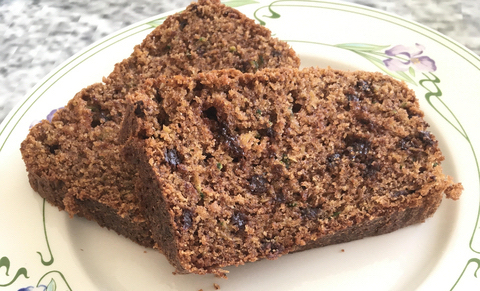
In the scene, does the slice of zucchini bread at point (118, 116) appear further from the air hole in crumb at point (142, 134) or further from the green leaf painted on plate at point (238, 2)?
the green leaf painted on plate at point (238, 2)

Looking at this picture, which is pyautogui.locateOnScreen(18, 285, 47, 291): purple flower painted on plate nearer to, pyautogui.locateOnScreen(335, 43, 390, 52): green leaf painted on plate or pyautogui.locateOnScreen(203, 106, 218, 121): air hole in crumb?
pyautogui.locateOnScreen(203, 106, 218, 121): air hole in crumb

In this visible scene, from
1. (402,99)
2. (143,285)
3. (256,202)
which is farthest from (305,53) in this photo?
(143,285)

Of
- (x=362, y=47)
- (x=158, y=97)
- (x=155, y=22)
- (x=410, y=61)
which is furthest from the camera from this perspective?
(x=155, y=22)

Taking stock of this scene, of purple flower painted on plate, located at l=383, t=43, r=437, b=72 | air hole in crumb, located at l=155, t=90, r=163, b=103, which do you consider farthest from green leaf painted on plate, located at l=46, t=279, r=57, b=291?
purple flower painted on plate, located at l=383, t=43, r=437, b=72

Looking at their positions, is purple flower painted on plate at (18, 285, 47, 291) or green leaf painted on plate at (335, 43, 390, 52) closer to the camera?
purple flower painted on plate at (18, 285, 47, 291)

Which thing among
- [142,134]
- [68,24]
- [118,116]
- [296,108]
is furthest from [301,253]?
[68,24]

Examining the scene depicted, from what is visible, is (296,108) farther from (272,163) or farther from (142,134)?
(142,134)

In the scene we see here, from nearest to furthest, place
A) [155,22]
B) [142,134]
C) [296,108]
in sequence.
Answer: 1. [142,134]
2. [296,108]
3. [155,22]

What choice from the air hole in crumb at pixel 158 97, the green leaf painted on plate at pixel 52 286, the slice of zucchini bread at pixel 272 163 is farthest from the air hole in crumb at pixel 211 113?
the green leaf painted on plate at pixel 52 286
